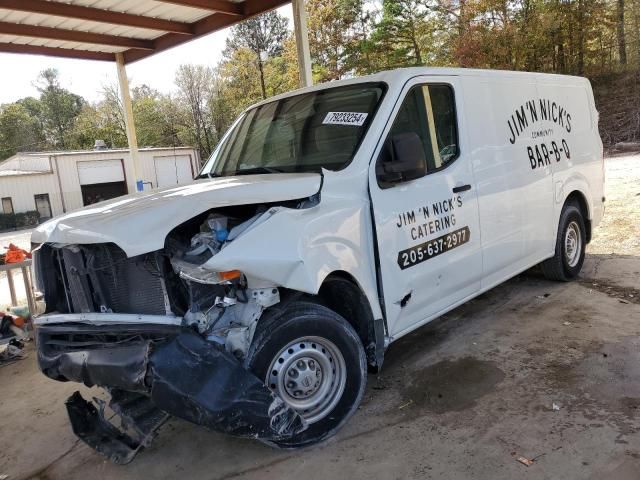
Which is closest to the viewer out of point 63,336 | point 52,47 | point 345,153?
point 63,336

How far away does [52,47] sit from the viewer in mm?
9203

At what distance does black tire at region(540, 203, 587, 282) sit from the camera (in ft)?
18.7

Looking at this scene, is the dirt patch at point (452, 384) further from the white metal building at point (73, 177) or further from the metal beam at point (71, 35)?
the white metal building at point (73, 177)

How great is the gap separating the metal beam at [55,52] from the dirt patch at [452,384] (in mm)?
8595

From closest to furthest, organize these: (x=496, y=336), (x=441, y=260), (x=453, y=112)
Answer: (x=441, y=260) < (x=453, y=112) < (x=496, y=336)

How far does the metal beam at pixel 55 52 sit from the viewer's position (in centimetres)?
880

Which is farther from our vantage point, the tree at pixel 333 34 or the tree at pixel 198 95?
the tree at pixel 198 95

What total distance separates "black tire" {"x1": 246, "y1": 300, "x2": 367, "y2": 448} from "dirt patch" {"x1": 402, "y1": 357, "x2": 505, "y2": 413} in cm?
62

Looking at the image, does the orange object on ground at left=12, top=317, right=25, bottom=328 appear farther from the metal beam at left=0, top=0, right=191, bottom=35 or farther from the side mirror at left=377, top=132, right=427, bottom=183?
the side mirror at left=377, top=132, right=427, bottom=183

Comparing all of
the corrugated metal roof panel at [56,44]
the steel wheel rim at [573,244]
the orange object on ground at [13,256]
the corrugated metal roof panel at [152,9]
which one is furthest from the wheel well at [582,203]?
the corrugated metal roof panel at [56,44]

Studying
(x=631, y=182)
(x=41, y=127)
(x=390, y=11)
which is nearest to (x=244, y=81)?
(x=390, y=11)

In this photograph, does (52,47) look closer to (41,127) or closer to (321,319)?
(321,319)

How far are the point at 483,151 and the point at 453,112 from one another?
45 centimetres

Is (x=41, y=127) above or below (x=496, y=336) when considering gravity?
above
